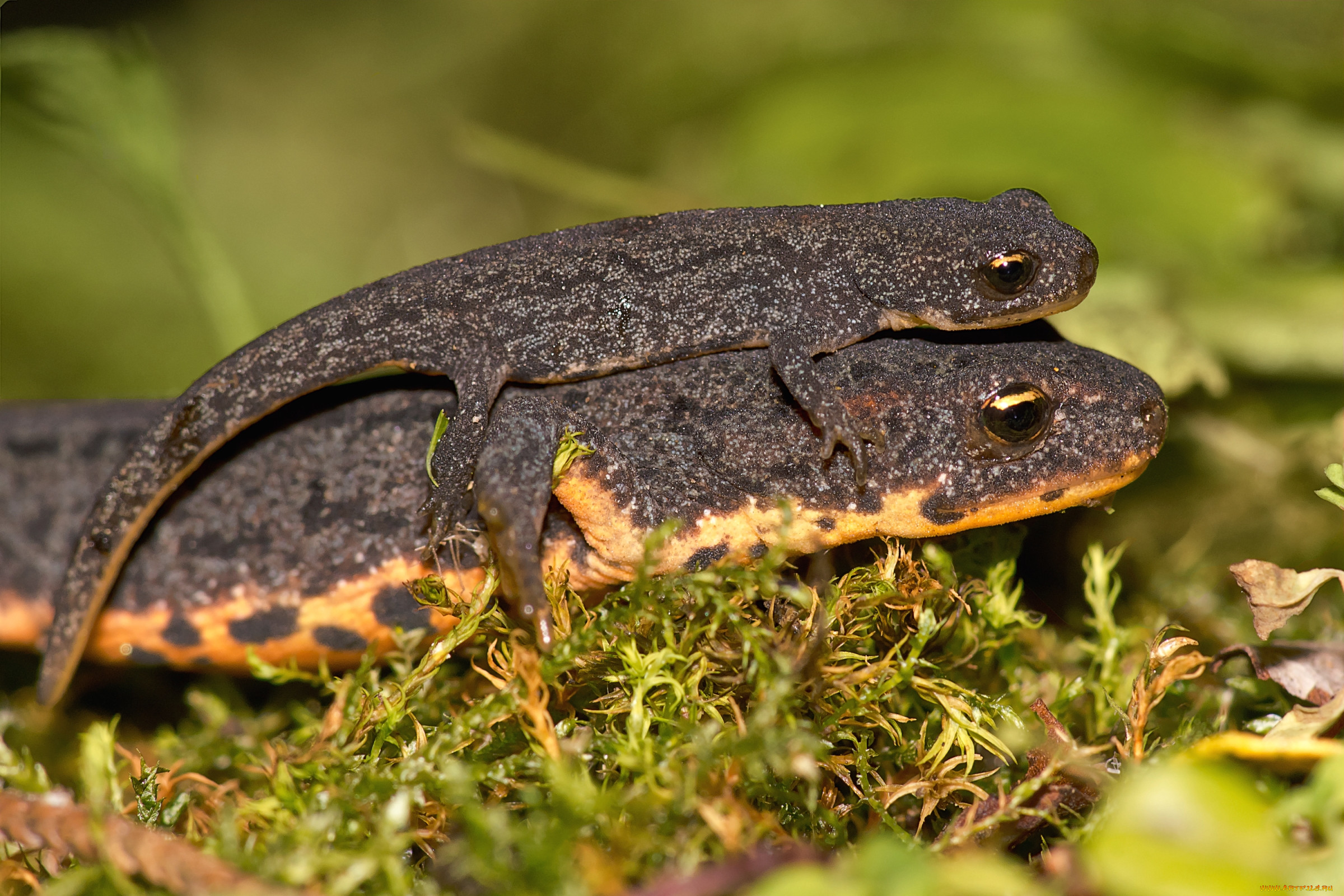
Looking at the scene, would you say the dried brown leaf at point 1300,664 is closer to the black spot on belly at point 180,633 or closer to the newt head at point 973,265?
the newt head at point 973,265

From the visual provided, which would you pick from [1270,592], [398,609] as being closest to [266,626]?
[398,609]

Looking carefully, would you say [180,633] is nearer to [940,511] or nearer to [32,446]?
[32,446]

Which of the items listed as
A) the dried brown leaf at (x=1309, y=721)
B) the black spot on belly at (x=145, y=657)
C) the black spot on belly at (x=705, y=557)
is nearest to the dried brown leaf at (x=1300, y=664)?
the dried brown leaf at (x=1309, y=721)

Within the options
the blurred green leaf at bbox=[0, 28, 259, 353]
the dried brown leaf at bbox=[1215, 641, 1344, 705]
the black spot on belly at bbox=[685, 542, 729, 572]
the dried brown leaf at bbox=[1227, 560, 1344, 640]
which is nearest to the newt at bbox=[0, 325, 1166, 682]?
the black spot on belly at bbox=[685, 542, 729, 572]

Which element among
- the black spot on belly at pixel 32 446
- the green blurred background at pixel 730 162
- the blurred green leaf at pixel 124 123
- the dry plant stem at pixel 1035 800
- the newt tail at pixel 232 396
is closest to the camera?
the dry plant stem at pixel 1035 800

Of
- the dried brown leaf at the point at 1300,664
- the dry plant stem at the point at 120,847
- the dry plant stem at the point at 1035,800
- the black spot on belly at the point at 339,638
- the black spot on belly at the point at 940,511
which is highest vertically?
the dry plant stem at the point at 120,847

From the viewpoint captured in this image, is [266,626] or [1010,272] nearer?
[1010,272]

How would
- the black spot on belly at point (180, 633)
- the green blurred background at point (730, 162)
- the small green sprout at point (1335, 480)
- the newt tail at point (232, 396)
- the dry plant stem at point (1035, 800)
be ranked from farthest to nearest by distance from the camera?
the green blurred background at point (730, 162) < the black spot on belly at point (180, 633) < the newt tail at point (232, 396) < the small green sprout at point (1335, 480) < the dry plant stem at point (1035, 800)

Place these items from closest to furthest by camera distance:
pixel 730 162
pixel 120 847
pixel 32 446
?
pixel 120 847 < pixel 32 446 < pixel 730 162
